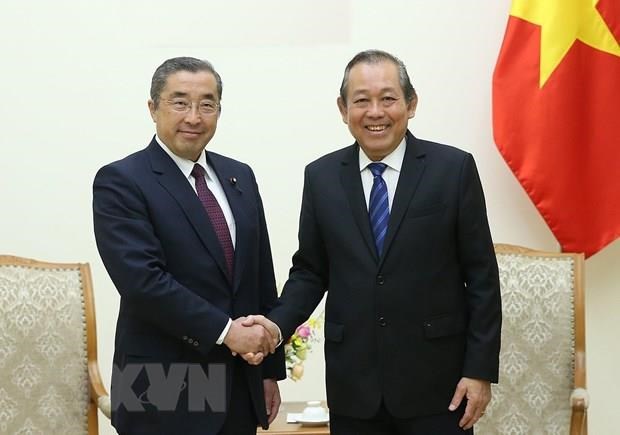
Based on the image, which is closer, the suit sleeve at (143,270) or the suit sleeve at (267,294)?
the suit sleeve at (143,270)

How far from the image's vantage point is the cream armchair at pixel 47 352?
337cm

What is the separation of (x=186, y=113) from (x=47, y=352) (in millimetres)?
1280

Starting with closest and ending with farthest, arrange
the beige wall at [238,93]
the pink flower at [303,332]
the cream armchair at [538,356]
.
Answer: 1. the pink flower at [303,332]
2. the cream armchair at [538,356]
3. the beige wall at [238,93]

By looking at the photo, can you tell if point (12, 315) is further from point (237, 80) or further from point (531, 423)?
point (531, 423)

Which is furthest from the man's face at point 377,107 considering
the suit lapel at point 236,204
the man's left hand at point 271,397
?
the man's left hand at point 271,397

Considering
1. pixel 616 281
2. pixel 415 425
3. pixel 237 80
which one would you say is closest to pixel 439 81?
pixel 237 80

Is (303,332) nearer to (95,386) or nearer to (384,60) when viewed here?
(95,386)

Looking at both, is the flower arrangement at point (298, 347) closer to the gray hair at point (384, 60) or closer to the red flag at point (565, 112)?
the gray hair at point (384, 60)

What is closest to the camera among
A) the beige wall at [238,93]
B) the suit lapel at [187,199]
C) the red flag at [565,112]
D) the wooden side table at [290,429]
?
the suit lapel at [187,199]

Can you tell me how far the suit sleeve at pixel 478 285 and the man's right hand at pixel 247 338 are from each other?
1.80ft

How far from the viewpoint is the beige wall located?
4.02 metres

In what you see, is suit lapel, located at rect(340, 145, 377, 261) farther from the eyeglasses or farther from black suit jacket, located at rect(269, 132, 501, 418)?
the eyeglasses

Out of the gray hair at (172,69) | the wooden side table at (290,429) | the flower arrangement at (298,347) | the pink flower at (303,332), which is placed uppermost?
the gray hair at (172,69)

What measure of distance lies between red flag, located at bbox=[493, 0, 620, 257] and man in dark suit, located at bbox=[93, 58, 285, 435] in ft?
5.47
